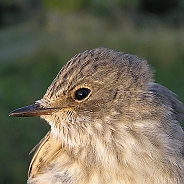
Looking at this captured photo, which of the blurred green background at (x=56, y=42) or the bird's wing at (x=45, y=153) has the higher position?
the blurred green background at (x=56, y=42)

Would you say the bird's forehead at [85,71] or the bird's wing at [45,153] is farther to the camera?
the bird's wing at [45,153]

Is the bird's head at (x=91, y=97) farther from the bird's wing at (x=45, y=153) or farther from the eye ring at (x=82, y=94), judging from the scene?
the bird's wing at (x=45, y=153)

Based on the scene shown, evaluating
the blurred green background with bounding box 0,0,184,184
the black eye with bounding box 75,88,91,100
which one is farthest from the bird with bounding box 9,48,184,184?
the blurred green background with bounding box 0,0,184,184

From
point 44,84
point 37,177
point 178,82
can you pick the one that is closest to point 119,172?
point 37,177

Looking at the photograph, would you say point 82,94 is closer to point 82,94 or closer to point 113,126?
point 82,94

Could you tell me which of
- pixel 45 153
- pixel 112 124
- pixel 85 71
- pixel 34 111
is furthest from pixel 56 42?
pixel 112 124

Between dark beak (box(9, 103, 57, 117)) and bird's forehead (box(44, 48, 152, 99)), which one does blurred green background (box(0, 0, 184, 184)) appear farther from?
bird's forehead (box(44, 48, 152, 99))

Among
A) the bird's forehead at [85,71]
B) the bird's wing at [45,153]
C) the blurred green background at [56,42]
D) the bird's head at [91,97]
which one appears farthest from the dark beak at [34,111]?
the blurred green background at [56,42]

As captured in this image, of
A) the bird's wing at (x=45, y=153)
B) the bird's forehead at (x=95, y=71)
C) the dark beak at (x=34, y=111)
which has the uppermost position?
the bird's forehead at (x=95, y=71)
